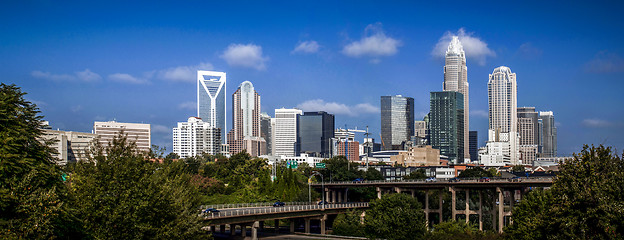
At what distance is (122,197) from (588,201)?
127ft

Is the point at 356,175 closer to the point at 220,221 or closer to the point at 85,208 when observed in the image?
the point at 220,221

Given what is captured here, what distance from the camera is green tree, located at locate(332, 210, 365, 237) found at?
350ft

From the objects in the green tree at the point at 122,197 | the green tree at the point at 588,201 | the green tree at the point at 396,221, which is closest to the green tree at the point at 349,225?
the green tree at the point at 396,221

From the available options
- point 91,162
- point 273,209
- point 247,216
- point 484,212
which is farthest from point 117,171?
point 484,212

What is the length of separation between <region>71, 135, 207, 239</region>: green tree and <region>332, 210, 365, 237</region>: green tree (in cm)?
5966

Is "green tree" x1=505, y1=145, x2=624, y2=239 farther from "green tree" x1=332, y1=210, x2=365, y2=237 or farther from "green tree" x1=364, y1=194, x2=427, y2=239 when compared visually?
"green tree" x1=332, y1=210, x2=365, y2=237

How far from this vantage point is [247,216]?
9412 cm

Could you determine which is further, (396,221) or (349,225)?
(349,225)

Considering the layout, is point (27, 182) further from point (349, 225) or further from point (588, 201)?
point (349, 225)

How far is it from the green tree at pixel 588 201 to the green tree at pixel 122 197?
111 feet

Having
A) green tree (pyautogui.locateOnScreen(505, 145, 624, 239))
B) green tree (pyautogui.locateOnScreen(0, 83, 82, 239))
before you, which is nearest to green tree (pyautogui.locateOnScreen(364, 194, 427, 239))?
green tree (pyautogui.locateOnScreen(505, 145, 624, 239))

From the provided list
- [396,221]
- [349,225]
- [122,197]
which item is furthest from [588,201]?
[349,225]

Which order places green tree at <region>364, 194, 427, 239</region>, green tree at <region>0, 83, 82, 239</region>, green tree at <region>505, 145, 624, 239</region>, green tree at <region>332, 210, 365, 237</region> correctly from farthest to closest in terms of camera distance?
green tree at <region>332, 210, 365, 237</region>
green tree at <region>364, 194, 427, 239</region>
green tree at <region>505, 145, 624, 239</region>
green tree at <region>0, 83, 82, 239</region>

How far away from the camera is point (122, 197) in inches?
1806
